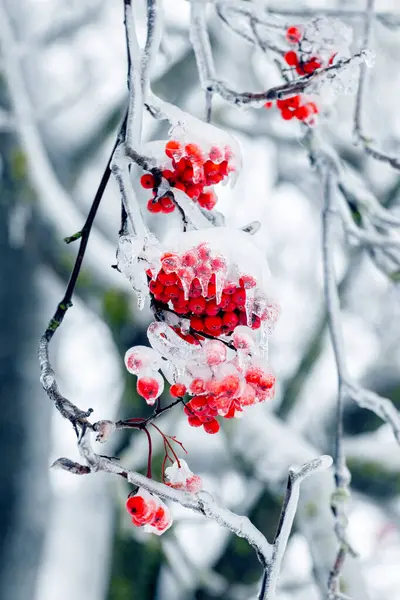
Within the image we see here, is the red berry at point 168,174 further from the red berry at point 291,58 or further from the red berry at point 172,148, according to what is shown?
the red berry at point 291,58

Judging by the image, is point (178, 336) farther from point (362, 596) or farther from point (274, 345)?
point (274, 345)

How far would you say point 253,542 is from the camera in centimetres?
73

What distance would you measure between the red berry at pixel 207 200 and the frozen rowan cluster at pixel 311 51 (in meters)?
0.24

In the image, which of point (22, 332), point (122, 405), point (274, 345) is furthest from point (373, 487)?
point (274, 345)

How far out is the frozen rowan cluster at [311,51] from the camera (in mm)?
976

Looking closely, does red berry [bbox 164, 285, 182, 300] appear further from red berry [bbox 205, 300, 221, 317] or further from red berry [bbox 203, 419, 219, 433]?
red berry [bbox 203, 419, 219, 433]

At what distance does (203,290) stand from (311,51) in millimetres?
522

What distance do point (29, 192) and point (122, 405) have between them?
0.92 m

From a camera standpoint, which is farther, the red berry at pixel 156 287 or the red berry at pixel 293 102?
the red berry at pixel 293 102

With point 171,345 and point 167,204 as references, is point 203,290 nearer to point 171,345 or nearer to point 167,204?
point 171,345

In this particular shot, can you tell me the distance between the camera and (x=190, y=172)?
0.77 meters

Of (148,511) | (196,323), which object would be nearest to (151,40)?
(196,323)

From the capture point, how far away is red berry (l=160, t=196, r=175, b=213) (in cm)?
79

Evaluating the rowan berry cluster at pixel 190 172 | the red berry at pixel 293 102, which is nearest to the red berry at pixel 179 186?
the rowan berry cluster at pixel 190 172
